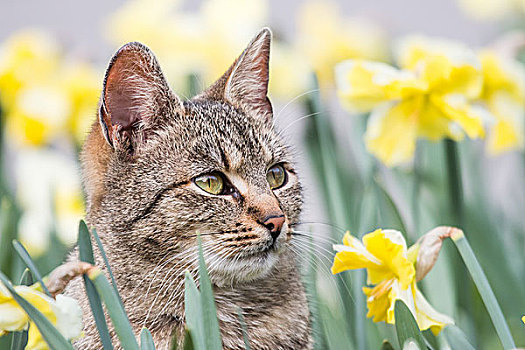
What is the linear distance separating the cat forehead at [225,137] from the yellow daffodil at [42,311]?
397 mm

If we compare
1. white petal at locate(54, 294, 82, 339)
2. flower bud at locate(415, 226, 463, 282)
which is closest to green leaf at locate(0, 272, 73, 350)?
white petal at locate(54, 294, 82, 339)

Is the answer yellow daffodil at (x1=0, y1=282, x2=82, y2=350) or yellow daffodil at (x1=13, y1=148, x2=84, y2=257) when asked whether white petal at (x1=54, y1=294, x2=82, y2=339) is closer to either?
yellow daffodil at (x1=0, y1=282, x2=82, y2=350)

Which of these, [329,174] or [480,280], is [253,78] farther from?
[480,280]

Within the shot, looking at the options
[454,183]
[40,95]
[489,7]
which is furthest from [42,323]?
[489,7]

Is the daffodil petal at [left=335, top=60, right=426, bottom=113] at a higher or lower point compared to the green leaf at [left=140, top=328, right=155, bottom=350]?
higher

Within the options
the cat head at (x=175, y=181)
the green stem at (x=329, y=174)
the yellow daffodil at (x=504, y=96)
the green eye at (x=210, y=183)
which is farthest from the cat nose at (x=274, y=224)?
the yellow daffodil at (x=504, y=96)

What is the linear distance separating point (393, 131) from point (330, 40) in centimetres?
→ 109

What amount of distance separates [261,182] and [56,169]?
3.99ft

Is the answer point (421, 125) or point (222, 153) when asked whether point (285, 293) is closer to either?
point (222, 153)

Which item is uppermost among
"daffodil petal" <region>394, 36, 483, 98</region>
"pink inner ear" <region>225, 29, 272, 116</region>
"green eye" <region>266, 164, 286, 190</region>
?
"pink inner ear" <region>225, 29, 272, 116</region>

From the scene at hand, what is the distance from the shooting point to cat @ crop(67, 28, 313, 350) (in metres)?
1.07

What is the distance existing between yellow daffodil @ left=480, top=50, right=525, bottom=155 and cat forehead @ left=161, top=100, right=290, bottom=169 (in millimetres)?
555

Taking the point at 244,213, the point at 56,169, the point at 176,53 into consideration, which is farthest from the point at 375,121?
the point at 56,169

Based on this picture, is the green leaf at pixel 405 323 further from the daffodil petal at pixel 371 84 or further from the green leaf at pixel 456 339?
the daffodil petal at pixel 371 84
